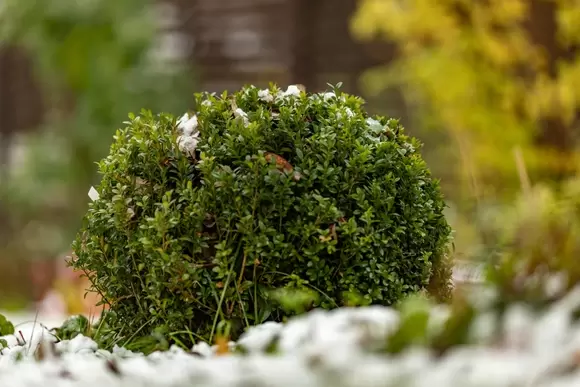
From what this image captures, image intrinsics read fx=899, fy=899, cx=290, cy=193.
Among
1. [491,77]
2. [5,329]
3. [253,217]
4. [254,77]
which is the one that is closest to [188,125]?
[253,217]

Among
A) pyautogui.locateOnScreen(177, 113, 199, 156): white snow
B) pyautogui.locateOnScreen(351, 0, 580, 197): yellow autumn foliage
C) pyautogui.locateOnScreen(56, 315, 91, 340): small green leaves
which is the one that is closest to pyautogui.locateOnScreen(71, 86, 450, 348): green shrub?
pyautogui.locateOnScreen(177, 113, 199, 156): white snow

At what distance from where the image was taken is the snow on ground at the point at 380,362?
1.29 meters

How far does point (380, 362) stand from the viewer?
1.36 meters

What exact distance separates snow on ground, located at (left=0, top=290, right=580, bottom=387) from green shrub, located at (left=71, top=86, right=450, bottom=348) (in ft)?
2.35

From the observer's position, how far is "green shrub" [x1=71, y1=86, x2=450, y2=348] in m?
2.38

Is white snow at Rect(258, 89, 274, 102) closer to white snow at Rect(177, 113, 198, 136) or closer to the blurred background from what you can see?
white snow at Rect(177, 113, 198, 136)

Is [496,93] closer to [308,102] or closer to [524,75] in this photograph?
[524,75]

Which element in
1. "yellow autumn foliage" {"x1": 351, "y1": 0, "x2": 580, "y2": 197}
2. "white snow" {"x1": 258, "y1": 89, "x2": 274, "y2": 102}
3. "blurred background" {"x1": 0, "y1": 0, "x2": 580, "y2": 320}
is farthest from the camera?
"blurred background" {"x1": 0, "y1": 0, "x2": 580, "y2": 320}

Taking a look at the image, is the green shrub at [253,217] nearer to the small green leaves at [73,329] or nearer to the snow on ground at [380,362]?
the small green leaves at [73,329]

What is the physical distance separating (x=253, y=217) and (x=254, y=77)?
9.08 meters

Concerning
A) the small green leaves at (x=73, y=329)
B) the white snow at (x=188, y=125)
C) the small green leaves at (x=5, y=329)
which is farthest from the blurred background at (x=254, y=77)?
the white snow at (x=188, y=125)

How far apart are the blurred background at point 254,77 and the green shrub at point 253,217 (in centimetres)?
416

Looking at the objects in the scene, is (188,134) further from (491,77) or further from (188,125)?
(491,77)

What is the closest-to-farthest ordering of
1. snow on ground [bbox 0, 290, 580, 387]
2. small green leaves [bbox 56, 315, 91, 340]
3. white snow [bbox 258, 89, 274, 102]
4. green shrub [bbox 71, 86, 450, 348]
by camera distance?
snow on ground [bbox 0, 290, 580, 387] < green shrub [bbox 71, 86, 450, 348] < white snow [bbox 258, 89, 274, 102] < small green leaves [bbox 56, 315, 91, 340]
